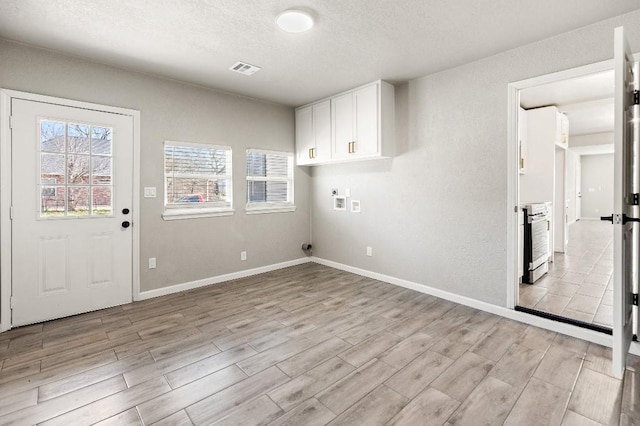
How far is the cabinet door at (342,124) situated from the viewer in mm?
4363

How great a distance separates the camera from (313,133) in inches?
195

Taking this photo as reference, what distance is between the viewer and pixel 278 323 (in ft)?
10.1

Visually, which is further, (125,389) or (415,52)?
(415,52)

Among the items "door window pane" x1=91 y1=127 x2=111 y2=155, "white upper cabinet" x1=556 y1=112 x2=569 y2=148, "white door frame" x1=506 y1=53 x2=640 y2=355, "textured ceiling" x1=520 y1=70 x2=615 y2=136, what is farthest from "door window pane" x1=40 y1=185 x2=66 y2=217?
"white upper cabinet" x1=556 y1=112 x2=569 y2=148

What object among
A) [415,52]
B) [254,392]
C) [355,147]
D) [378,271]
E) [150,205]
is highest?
[415,52]

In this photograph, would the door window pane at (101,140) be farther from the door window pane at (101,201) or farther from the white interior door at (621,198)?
the white interior door at (621,198)

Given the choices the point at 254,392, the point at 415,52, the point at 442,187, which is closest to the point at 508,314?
the point at 442,187

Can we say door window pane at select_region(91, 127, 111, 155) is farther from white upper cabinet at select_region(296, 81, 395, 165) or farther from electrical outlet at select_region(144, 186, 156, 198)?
white upper cabinet at select_region(296, 81, 395, 165)

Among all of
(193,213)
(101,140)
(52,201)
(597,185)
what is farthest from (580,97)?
(597,185)

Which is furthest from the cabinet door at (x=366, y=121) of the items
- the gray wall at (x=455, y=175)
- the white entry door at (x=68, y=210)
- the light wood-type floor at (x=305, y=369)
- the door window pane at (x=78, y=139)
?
the door window pane at (x=78, y=139)

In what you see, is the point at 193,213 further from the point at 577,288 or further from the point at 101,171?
the point at 577,288

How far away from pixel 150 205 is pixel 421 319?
334cm

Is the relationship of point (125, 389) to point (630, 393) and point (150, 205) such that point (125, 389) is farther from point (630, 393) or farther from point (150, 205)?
point (630, 393)

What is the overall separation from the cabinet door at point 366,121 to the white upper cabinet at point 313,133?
1.86 feet
